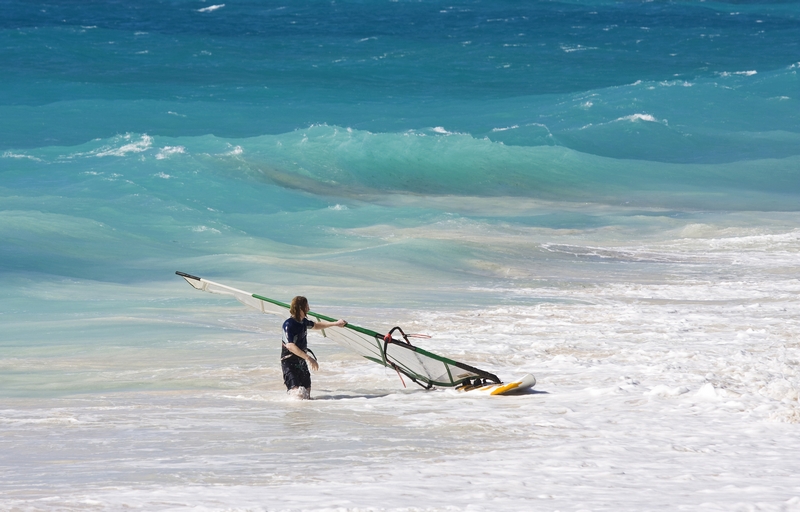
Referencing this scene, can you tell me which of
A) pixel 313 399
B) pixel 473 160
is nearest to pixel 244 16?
pixel 473 160

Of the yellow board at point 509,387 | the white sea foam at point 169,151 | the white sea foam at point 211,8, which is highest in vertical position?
the white sea foam at point 211,8

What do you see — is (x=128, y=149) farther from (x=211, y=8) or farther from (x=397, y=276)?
(x=211, y=8)

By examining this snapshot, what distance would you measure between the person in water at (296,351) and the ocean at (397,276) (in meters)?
0.14

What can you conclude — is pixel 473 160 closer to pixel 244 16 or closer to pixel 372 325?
pixel 372 325

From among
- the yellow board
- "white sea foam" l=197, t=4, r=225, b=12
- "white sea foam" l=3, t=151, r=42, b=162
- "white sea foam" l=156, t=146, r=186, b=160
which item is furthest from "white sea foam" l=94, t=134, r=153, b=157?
"white sea foam" l=197, t=4, r=225, b=12

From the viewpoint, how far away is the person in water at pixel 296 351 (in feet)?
26.7

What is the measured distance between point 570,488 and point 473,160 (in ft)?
89.0

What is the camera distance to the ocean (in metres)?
6.12

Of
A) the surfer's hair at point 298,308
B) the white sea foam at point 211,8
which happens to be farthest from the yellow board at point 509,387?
the white sea foam at point 211,8

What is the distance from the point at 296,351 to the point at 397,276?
296 inches

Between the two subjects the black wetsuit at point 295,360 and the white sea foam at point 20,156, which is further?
the white sea foam at point 20,156

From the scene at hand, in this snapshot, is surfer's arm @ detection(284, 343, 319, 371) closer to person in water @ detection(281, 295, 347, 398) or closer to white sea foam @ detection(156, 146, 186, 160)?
person in water @ detection(281, 295, 347, 398)

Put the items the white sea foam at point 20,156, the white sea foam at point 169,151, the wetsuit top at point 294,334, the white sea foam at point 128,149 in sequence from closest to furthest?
the wetsuit top at point 294,334 < the white sea foam at point 169,151 < the white sea foam at point 20,156 < the white sea foam at point 128,149

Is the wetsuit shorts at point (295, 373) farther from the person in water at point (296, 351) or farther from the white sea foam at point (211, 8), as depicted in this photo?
the white sea foam at point (211, 8)
